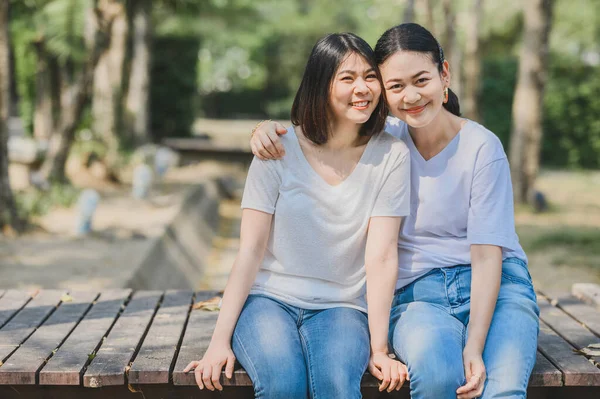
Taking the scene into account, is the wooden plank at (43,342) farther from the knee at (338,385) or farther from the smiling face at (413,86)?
the smiling face at (413,86)

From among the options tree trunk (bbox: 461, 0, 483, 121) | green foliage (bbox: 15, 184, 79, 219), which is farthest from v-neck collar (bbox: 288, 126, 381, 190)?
tree trunk (bbox: 461, 0, 483, 121)

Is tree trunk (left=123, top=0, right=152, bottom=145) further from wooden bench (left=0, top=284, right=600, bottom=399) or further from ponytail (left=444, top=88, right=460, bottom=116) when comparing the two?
ponytail (left=444, top=88, right=460, bottom=116)

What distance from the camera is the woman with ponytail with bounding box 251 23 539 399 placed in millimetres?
2840

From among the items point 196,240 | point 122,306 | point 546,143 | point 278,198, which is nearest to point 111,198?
point 196,240

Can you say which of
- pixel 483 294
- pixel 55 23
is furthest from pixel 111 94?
pixel 483 294

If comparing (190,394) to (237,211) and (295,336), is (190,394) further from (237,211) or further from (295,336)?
(237,211)

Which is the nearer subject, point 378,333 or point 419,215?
point 378,333

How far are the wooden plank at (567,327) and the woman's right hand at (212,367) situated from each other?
144 centimetres

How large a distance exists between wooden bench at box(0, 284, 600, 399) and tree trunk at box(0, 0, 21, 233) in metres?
4.01

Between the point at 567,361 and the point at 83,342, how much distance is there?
1953 millimetres

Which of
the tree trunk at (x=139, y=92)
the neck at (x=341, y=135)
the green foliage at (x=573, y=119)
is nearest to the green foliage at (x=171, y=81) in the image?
the tree trunk at (x=139, y=92)

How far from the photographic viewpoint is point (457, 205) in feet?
10.3

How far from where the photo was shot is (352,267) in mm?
3117

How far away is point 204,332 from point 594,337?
1707mm
